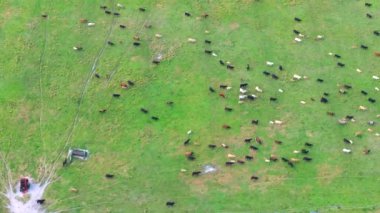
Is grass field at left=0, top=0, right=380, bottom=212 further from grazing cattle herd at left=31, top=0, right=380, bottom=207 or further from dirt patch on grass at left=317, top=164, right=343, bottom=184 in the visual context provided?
grazing cattle herd at left=31, top=0, right=380, bottom=207

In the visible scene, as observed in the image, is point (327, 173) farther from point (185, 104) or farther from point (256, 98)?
point (185, 104)

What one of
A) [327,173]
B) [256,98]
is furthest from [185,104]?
[327,173]

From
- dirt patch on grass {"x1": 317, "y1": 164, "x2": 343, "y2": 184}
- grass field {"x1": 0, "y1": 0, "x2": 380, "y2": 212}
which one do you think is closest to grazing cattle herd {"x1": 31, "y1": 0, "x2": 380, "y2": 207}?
grass field {"x1": 0, "y1": 0, "x2": 380, "y2": 212}

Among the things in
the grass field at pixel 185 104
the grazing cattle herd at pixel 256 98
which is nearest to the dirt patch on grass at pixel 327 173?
the grass field at pixel 185 104

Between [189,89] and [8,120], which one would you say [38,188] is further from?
[189,89]

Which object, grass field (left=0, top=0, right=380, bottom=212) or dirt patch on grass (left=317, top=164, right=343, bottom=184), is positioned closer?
grass field (left=0, top=0, right=380, bottom=212)
